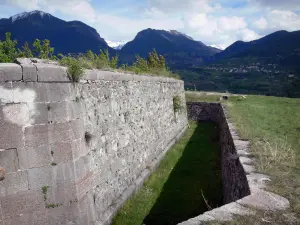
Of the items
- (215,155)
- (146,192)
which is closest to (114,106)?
(146,192)

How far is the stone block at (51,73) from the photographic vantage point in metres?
4.64

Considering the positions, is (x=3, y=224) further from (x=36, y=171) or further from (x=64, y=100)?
(x=64, y=100)

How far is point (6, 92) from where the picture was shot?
14.2 ft

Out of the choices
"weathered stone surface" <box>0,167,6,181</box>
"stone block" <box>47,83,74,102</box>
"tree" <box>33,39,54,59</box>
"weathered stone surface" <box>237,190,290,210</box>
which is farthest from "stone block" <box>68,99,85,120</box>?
"weathered stone surface" <box>237,190,290,210</box>

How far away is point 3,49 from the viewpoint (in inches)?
255

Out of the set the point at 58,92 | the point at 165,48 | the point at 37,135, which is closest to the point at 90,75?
the point at 58,92

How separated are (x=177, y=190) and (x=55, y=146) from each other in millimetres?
4686

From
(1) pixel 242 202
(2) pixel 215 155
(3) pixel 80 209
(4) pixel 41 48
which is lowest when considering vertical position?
(2) pixel 215 155

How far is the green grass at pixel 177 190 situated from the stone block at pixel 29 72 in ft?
11.3

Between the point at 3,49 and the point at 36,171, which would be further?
the point at 3,49

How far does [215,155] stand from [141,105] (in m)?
4.70

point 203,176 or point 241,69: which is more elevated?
point 241,69

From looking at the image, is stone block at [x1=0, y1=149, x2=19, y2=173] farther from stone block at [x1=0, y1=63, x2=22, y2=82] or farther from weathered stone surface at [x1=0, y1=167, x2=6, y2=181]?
stone block at [x1=0, y1=63, x2=22, y2=82]

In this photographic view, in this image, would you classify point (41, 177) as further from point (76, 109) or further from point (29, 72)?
point (29, 72)
